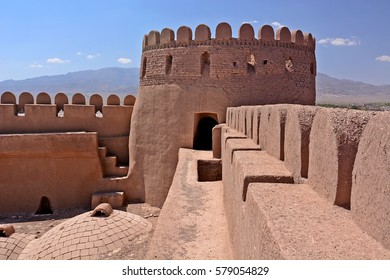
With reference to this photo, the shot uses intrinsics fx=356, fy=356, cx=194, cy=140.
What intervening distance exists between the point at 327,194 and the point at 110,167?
10.3m

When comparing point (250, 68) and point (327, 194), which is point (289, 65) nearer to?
point (250, 68)

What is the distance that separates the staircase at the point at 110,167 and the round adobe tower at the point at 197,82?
0.64m

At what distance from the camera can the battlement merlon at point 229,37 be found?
9.91m

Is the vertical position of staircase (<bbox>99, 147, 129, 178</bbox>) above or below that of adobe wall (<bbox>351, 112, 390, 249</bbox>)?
below

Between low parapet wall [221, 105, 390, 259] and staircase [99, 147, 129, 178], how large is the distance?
9413 millimetres

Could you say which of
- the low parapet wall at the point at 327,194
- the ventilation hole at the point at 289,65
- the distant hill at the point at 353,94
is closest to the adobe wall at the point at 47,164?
the ventilation hole at the point at 289,65

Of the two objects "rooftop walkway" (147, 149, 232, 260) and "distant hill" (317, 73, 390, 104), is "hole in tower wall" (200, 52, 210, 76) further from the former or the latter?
"distant hill" (317, 73, 390, 104)

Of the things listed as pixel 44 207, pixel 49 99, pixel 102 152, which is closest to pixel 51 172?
pixel 44 207

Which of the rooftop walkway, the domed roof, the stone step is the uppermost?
the rooftop walkway

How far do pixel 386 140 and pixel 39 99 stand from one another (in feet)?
41.4

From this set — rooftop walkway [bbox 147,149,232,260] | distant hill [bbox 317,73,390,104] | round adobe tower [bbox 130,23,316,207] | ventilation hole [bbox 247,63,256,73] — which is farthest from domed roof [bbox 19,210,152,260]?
distant hill [bbox 317,73,390,104]

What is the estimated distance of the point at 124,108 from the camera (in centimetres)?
1247

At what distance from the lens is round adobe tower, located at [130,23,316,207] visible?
9.96 metres

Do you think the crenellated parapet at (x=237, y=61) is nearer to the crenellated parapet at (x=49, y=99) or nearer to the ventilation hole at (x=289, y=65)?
the ventilation hole at (x=289, y=65)
